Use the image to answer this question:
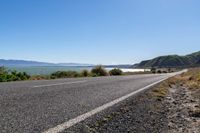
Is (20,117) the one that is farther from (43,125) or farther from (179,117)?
(179,117)

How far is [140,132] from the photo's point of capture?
17.1 feet

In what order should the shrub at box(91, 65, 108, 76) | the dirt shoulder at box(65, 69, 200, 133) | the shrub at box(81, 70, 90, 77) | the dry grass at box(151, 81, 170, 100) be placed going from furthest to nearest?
the shrub at box(91, 65, 108, 76)
the shrub at box(81, 70, 90, 77)
the dry grass at box(151, 81, 170, 100)
the dirt shoulder at box(65, 69, 200, 133)

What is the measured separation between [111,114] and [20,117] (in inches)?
81.7

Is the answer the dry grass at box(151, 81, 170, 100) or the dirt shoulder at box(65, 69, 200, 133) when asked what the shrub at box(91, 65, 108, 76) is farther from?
the dirt shoulder at box(65, 69, 200, 133)

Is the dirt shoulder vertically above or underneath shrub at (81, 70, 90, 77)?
underneath

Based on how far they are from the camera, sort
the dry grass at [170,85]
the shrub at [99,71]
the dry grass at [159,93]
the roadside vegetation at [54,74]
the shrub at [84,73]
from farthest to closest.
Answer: the shrub at [99,71]
the shrub at [84,73]
the roadside vegetation at [54,74]
the dry grass at [170,85]
the dry grass at [159,93]

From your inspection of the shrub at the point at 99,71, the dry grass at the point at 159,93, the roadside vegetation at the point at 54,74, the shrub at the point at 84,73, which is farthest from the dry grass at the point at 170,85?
the shrub at the point at 99,71

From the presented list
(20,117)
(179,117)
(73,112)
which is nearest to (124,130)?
(73,112)

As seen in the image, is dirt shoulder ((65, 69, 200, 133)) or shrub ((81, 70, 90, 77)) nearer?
dirt shoulder ((65, 69, 200, 133))

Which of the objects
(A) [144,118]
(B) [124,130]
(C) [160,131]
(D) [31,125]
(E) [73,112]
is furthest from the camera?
(A) [144,118]

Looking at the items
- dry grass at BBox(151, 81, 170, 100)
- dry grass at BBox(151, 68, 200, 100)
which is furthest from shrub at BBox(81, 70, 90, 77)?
dry grass at BBox(151, 81, 170, 100)

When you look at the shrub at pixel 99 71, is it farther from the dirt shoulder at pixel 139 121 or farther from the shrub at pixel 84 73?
the dirt shoulder at pixel 139 121

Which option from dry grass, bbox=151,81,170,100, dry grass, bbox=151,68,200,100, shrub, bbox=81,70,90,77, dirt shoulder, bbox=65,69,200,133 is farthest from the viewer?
shrub, bbox=81,70,90,77

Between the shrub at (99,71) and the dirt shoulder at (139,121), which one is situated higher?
the shrub at (99,71)
